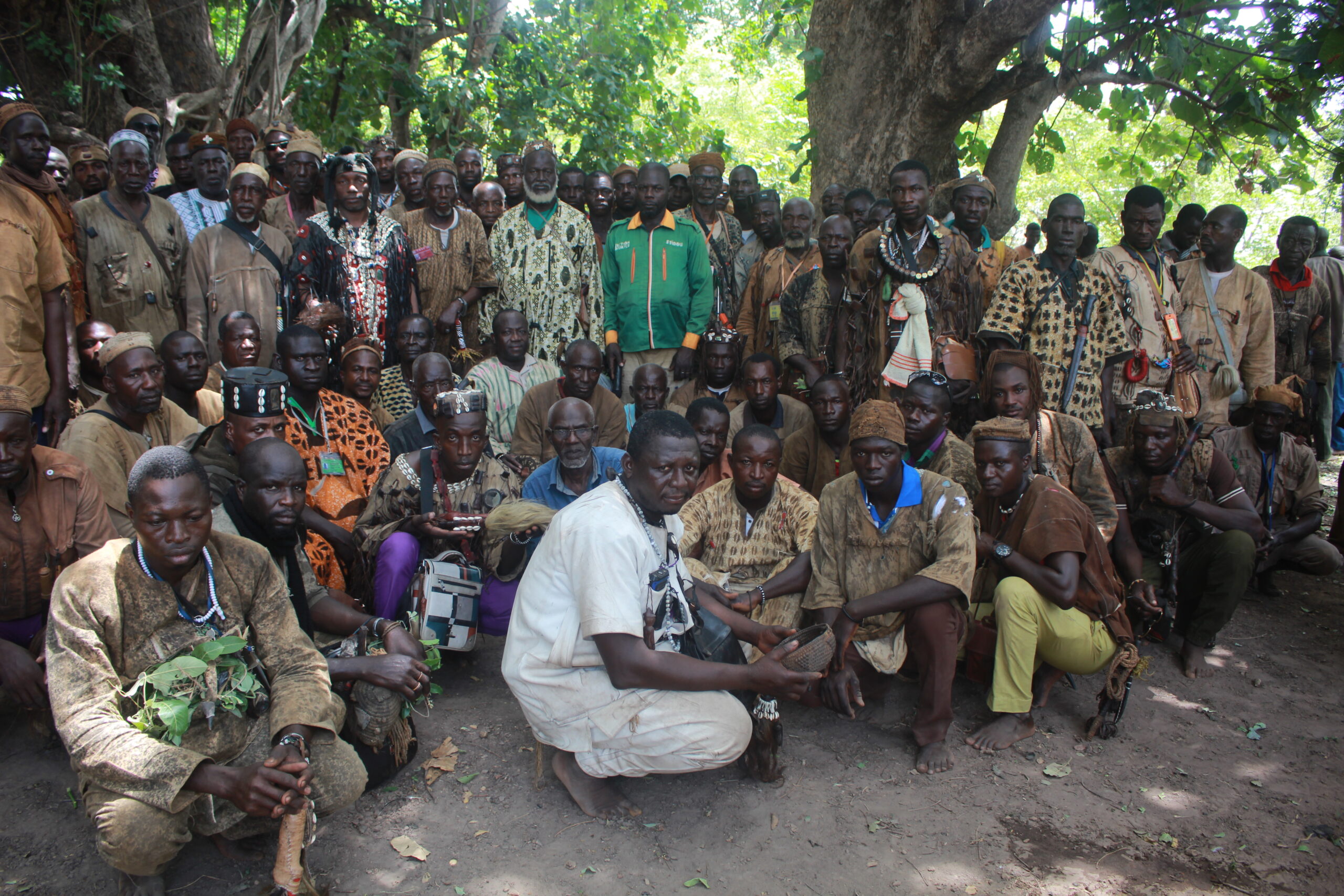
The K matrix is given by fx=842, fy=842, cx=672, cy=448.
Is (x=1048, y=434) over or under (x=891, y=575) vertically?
over

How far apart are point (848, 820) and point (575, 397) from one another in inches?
124

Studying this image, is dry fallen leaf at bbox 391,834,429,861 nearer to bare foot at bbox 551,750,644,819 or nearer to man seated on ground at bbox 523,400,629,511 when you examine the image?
bare foot at bbox 551,750,644,819

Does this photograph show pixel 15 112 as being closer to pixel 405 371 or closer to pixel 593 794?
pixel 405 371

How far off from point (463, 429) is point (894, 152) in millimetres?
4937

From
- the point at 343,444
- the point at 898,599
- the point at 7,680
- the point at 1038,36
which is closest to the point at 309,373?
the point at 343,444

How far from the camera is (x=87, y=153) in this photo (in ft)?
20.1

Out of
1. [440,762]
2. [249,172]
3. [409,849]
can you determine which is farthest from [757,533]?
[249,172]

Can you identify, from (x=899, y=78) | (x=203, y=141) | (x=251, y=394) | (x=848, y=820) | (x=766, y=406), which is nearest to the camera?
(x=848, y=820)

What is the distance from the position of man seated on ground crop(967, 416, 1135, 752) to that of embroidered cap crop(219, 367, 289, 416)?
3.44 m

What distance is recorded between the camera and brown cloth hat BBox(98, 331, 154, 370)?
4.07 metres

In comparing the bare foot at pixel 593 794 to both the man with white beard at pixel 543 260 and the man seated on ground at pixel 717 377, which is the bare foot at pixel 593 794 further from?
the man with white beard at pixel 543 260

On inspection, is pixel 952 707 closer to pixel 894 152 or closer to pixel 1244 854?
pixel 1244 854

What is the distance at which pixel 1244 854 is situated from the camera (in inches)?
121

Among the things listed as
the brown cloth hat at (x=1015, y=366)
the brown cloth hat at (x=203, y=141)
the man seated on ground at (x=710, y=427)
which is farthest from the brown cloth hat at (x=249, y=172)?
the brown cloth hat at (x=1015, y=366)
